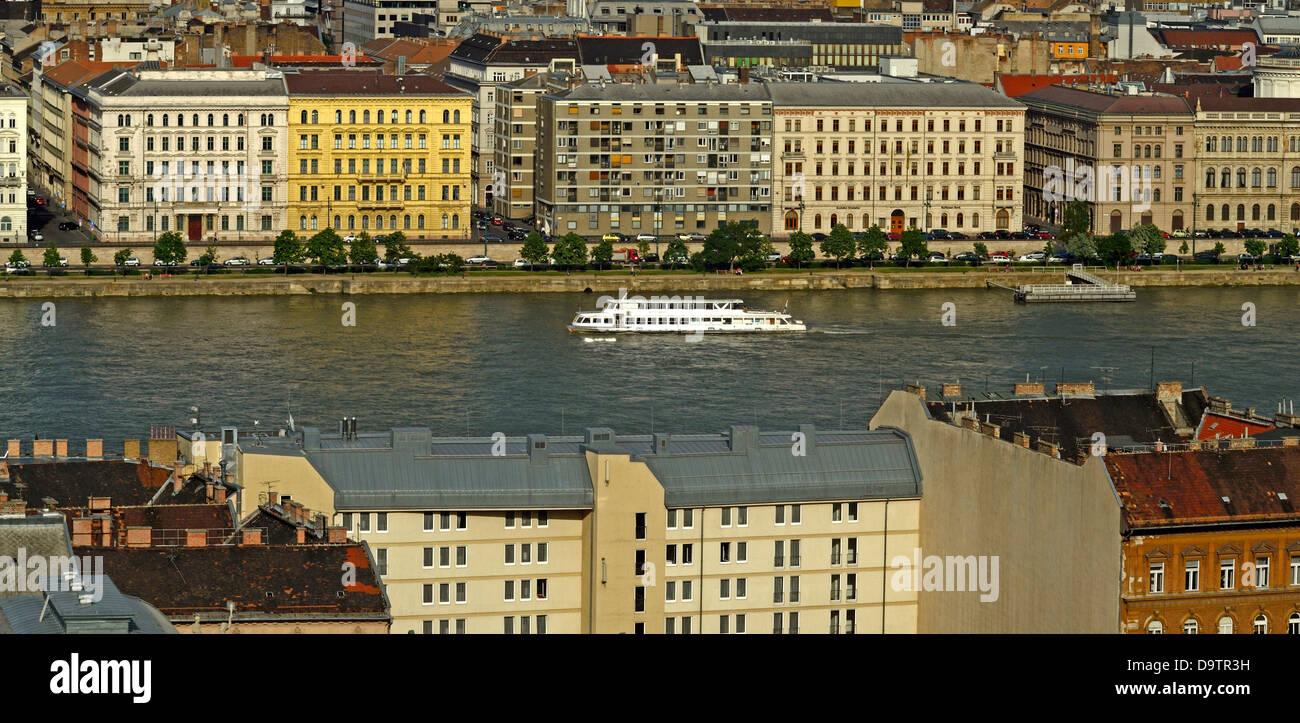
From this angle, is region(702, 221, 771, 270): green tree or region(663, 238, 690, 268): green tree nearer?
region(702, 221, 771, 270): green tree

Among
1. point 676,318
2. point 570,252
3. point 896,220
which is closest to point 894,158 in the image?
point 896,220

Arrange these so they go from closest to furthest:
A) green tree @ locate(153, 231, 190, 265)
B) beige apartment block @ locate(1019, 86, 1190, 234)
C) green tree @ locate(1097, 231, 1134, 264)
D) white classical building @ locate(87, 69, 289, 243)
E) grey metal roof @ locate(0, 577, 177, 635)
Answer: grey metal roof @ locate(0, 577, 177, 635) → green tree @ locate(153, 231, 190, 265) → white classical building @ locate(87, 69, 289, 243) → green tree @ locate(1097, 231, 1134, 264) → beige apartment block @ locate(1019, 86, 1190, 234)

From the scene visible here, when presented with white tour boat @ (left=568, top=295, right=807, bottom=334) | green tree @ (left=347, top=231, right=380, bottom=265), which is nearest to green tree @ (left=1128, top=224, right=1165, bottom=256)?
white tour boat @ (left=568, top=295, right=807, bottom=334)

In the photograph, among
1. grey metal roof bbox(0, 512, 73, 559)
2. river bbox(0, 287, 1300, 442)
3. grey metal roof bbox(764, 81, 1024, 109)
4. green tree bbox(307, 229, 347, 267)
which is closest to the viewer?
grey metal roof bbox(0, 512, 73, 559)

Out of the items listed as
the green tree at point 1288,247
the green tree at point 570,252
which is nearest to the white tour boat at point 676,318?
the green tree at point 570,252

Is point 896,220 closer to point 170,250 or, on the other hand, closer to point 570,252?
point 570,252

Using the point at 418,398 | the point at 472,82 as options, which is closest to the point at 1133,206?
the point at 472,82

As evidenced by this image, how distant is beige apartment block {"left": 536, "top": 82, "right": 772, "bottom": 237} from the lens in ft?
171

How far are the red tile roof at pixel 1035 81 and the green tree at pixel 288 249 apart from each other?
19350 mm

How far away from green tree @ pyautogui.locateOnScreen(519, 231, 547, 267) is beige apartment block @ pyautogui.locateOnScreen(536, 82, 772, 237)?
3579 millimetres

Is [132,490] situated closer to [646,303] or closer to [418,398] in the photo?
[418,398]

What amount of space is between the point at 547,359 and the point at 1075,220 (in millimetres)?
19396

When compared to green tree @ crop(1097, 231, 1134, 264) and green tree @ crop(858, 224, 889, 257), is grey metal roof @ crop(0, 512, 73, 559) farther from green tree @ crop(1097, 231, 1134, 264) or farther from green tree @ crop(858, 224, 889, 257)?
green tree @ crop(1097, 231, 1134, 264)

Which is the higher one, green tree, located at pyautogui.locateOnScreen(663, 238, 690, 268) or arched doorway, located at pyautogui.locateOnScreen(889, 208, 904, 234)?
arched doorway, located at pyautogui.locateOnScreen(889, 208, 904, 234)
